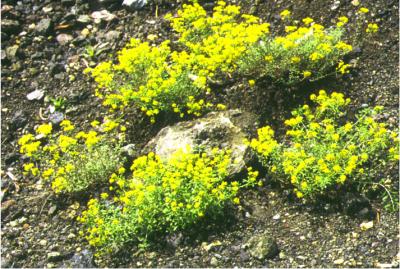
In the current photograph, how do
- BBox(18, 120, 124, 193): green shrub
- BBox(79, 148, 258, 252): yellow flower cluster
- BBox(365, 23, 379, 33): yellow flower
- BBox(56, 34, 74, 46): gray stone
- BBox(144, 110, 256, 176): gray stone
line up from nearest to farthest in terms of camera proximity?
BBox(79, 148, 258, 252): yellow flower cluster → BBox(144, 110, 256, 176): gray stone → BBox(18, 120, 124, 193): green shrub → BBox(365, 23, 379, 33): yellow flower → BBox(56, 34, 74, 46): gray stone

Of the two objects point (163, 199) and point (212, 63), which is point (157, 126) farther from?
point (163, 199)

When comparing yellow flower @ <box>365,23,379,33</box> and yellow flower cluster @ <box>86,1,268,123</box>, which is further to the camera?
yellow flower @ <box>365,23,379,33</box>

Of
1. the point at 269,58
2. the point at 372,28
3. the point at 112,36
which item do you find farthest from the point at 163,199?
the point at 372,28

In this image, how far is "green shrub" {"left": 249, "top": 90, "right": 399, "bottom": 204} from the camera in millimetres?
4844

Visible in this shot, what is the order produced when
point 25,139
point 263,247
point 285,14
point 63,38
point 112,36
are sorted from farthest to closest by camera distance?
point 63,38
point 112,36
point 285,14
point 25,139
point 263,247

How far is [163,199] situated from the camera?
16.1ft

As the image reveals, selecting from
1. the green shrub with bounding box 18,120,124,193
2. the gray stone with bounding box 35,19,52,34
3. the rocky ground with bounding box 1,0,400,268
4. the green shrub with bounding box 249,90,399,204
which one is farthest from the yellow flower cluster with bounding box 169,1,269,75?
the gray stone with bounding box 35,19,52,34

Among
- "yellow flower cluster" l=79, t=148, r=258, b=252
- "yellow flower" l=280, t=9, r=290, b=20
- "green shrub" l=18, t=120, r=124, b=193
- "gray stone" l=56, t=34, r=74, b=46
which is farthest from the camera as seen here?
"gray stone" l=56, t=34, r=74, b=46

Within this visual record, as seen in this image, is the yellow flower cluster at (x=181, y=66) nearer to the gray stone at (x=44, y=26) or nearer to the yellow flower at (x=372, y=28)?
the gray stone at (x=44, y=26)

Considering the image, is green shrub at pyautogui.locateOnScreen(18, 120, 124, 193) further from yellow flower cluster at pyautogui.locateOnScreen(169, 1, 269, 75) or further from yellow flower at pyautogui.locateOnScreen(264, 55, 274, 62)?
yellow flower at pyautogui.locateOnScreen(264, 55, 274, 62)

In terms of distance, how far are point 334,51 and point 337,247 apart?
6.99 feet

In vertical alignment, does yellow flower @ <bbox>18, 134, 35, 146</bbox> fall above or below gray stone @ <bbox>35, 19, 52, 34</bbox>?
below

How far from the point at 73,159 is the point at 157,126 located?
865 mm

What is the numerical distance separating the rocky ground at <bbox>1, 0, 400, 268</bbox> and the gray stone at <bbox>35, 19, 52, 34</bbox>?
15mm
